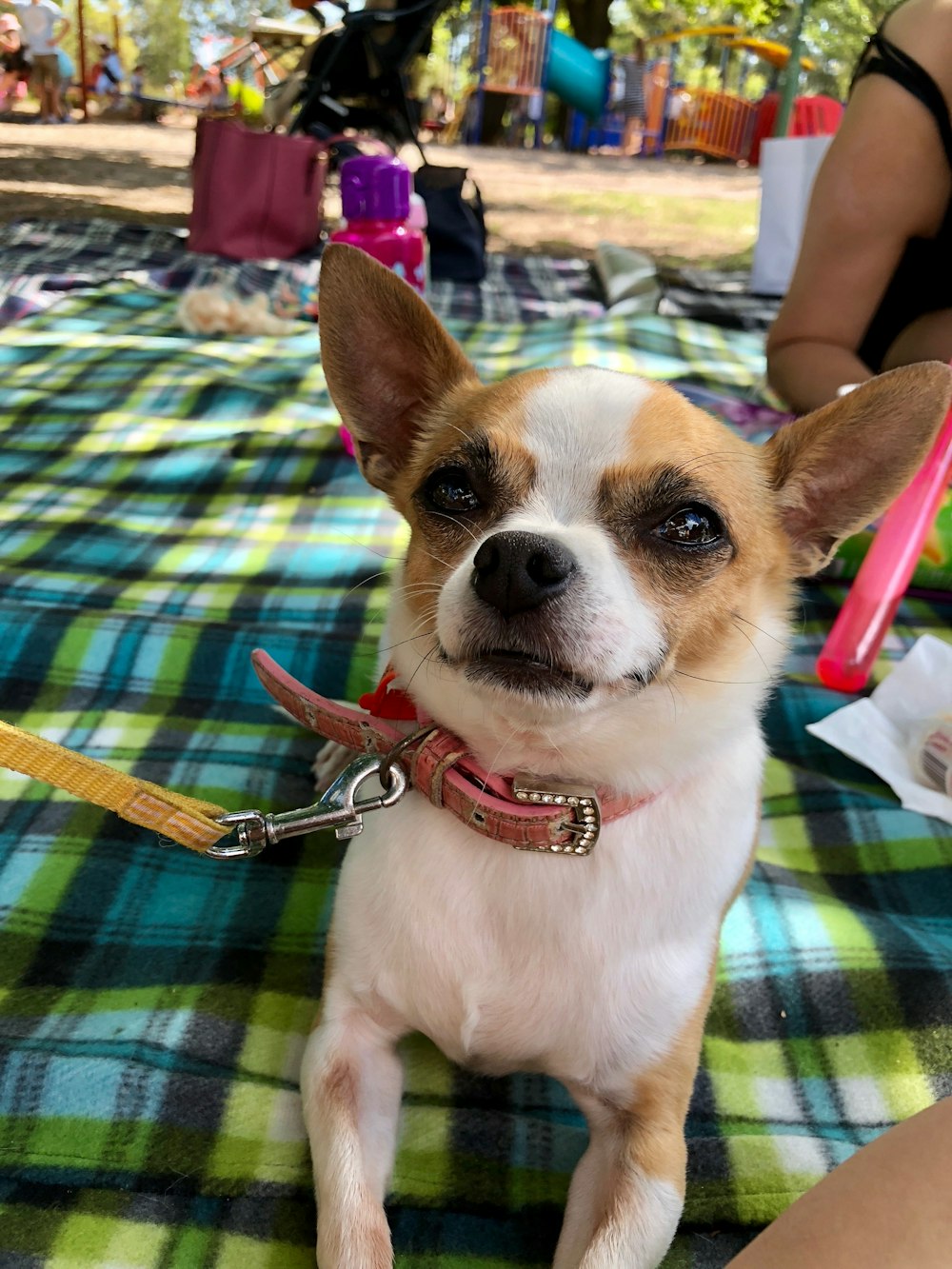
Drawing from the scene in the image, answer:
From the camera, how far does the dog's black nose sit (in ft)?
2.94

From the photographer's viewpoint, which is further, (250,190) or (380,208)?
(250,190)

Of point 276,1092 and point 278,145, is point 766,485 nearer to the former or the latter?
point 276,1092

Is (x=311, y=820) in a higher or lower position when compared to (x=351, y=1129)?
higher

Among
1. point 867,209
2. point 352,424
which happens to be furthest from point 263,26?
point 352,424

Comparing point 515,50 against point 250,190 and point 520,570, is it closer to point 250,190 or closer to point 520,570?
point 250,190

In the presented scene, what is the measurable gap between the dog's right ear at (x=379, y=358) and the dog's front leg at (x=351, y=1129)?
0.75 meters

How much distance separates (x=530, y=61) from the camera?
39.9 feet

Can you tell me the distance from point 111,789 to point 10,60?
4562mm

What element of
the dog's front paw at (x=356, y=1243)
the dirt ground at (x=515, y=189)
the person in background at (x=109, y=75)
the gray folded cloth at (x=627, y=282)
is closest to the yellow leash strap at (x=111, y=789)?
the dog's front paw at (x=356, y=1243)

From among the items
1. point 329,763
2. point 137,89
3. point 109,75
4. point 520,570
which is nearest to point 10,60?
point 109,75

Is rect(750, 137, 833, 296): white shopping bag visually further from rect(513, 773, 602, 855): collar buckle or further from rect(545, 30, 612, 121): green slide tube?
rect(545, 30, 612, 121): green slide tube

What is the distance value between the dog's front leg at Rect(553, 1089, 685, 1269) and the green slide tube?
13.8 m

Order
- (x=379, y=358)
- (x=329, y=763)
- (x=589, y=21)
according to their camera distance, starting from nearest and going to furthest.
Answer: (x=379, y=358)
(x=329, y=763)
(x=589, y=21)

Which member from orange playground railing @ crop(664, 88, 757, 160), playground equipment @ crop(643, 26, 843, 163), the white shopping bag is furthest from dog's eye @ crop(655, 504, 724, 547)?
orange playground railing @ crop(664, 88, 757, 160)
